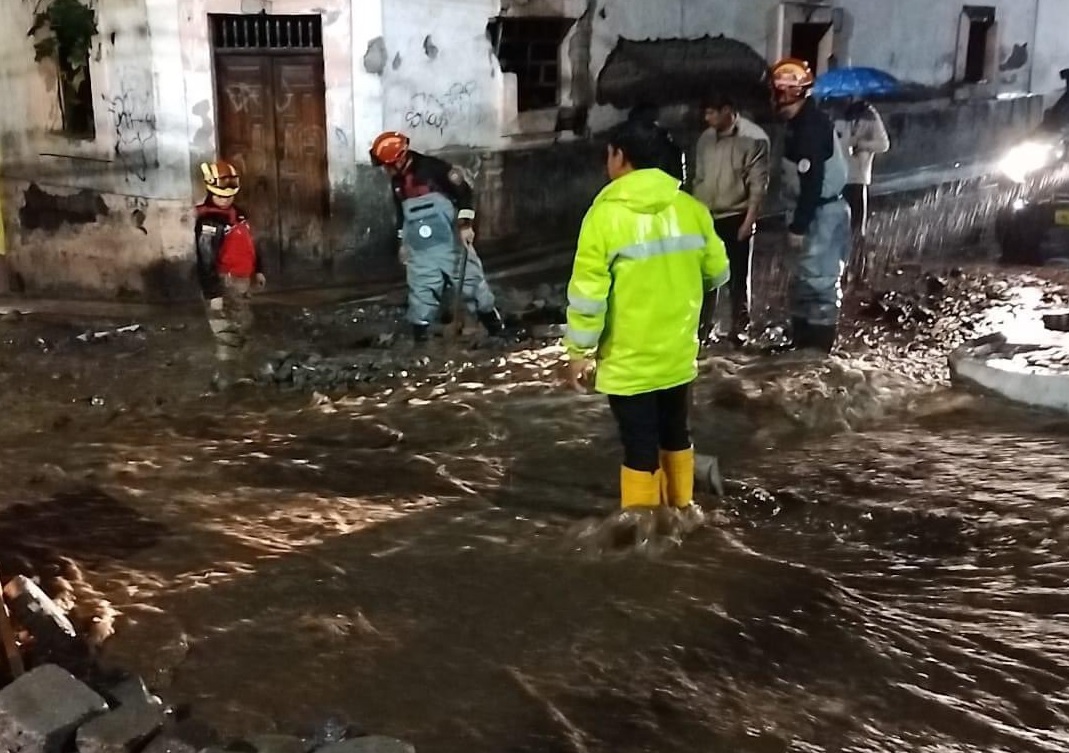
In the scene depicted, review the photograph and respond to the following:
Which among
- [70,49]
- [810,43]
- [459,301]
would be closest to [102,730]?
[459,301]

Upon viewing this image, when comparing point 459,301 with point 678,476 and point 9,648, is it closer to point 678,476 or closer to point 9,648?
point 678,476

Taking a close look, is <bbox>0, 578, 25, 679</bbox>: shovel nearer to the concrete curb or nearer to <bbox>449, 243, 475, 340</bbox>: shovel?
<bbox>449, 243, 475, 340</bbox>: shovel

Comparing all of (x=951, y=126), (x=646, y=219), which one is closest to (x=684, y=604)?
(x=646, y=219)

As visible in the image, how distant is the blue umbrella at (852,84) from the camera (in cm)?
1221

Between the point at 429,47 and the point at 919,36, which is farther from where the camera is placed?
the point at 919,36

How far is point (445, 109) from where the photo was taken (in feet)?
39.5

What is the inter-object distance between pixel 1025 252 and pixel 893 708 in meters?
8.86

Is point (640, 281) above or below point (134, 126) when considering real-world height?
below

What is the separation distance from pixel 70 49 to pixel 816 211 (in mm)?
7823

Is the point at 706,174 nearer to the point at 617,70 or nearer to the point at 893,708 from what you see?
the point at 893,708

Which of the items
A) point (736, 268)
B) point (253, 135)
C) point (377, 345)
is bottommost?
point (377, 345)

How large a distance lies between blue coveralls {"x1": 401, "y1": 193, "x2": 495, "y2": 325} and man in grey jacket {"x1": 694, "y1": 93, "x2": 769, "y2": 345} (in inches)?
69.6

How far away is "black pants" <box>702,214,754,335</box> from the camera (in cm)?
840

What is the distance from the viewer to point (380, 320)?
1026 centimetres
